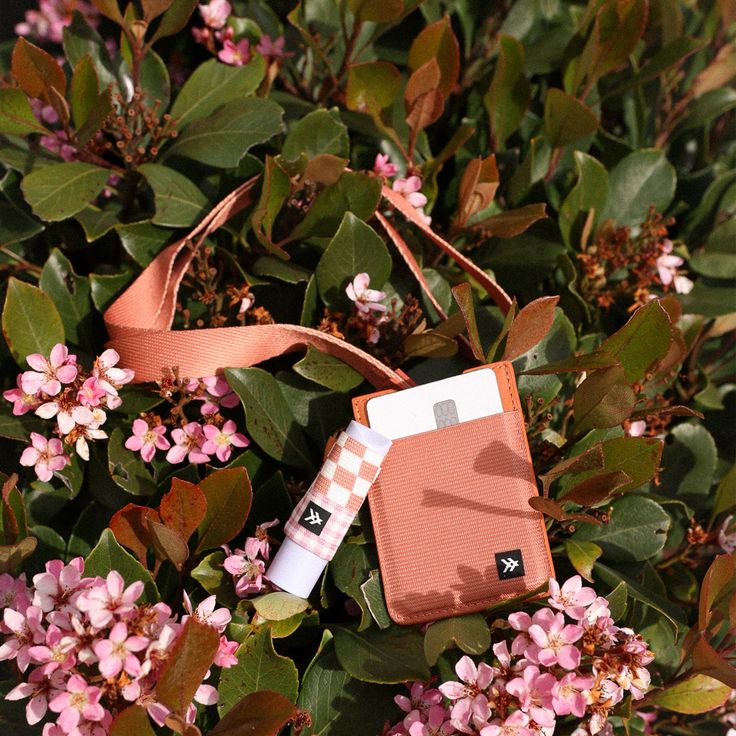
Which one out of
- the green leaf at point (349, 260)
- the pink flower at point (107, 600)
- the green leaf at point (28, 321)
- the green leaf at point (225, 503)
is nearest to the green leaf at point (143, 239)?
the green leaf at point (28, 321)

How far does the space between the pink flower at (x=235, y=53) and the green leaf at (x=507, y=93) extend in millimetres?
375

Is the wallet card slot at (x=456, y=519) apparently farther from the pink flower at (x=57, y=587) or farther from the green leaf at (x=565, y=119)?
the green leaf at (x=565, y=119)

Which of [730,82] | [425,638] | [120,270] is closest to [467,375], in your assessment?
Answer: [425,638]

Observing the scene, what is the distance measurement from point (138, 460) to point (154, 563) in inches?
5.0

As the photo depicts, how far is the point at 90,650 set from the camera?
70 centimetres

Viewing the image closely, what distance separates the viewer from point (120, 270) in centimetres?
106

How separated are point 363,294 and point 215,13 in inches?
21.0

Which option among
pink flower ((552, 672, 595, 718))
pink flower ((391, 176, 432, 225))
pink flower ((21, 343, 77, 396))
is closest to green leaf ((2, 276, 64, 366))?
pink flower ((21, 343, 77, 396))

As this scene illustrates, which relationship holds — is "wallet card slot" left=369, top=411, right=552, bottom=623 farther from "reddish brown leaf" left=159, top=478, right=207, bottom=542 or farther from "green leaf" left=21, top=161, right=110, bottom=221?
"green leaf" left=21, top=161, right=110, bottom=221

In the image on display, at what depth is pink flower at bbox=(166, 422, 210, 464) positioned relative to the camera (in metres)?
0.91

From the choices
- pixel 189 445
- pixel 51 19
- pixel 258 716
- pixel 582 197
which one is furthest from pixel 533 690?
pixel 51 19

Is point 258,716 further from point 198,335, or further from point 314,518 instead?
point 198,335

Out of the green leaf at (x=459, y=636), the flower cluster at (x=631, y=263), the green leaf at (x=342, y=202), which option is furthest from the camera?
the flower cluster at (x=631, y=263)

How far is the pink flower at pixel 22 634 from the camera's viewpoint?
29.0 inches
